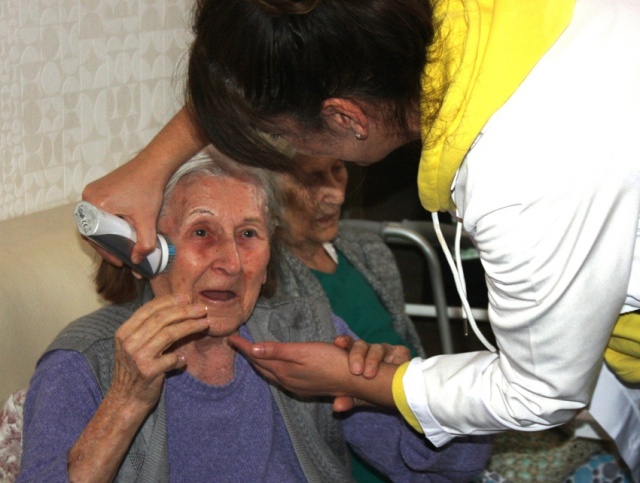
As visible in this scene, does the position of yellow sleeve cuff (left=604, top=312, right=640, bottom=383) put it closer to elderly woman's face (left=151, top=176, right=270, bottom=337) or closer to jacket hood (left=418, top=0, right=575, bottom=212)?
jacket hood (left=418, top=0, right=575, bottom=212)

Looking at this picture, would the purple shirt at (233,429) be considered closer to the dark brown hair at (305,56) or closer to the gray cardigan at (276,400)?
the gray cardigan at (276,400)

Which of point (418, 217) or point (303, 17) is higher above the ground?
point (303, 17)

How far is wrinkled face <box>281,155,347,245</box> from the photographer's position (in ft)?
6.82

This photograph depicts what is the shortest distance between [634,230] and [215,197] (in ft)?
2.85

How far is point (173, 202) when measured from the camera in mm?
1821

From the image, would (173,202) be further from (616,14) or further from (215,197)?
(616,14)

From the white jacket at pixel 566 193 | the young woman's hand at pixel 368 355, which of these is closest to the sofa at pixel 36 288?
the young woman's hand at pixel 368 355

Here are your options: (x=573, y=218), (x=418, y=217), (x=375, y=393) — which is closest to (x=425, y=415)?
(x=375, y=393)

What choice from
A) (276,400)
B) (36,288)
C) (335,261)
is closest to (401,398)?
(276,400)

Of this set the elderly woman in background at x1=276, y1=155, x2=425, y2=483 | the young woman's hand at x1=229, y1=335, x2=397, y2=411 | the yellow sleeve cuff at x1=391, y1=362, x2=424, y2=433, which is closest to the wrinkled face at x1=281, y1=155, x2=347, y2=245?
the elderly woman in background at x1=276, y1=155, x2=425, y2=483

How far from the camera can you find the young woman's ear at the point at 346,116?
1.25m

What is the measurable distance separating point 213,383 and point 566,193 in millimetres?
905

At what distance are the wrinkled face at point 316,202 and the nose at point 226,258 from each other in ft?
0.73

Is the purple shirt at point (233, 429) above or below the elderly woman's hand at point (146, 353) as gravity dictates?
below
